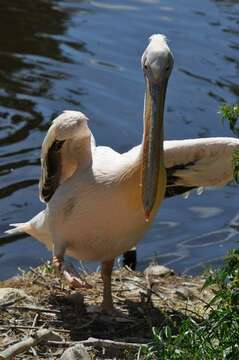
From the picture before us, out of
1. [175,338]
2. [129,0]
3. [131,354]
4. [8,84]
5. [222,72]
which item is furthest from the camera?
[129,0]

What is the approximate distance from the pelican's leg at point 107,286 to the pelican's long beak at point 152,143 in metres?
0.65

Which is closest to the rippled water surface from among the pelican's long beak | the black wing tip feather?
the black wing tip feather

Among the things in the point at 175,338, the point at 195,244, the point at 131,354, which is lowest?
the point at 195,244

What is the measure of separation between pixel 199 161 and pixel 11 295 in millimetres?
1228

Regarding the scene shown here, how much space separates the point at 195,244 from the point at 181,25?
508 cm

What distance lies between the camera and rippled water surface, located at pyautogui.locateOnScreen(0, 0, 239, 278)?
8.71 meters

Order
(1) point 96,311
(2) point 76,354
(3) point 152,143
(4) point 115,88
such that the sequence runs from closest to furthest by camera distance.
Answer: (2) point 76,354, (3) point 152,143, (1) point 96,311, (4) point 115,88

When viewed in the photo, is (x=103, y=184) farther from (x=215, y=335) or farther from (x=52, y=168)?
(x=215, y=335)

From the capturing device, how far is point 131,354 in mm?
4934

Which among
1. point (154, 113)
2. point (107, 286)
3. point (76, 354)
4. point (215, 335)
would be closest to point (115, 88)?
point (107, 286)

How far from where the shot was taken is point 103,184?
5.68 m

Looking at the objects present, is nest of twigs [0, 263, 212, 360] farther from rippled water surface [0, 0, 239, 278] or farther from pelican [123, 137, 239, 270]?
rippled water surface [0, 0, 239, 278]

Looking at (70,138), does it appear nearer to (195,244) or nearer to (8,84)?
(195,244)

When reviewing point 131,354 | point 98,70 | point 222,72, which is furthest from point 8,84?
point 131,354
